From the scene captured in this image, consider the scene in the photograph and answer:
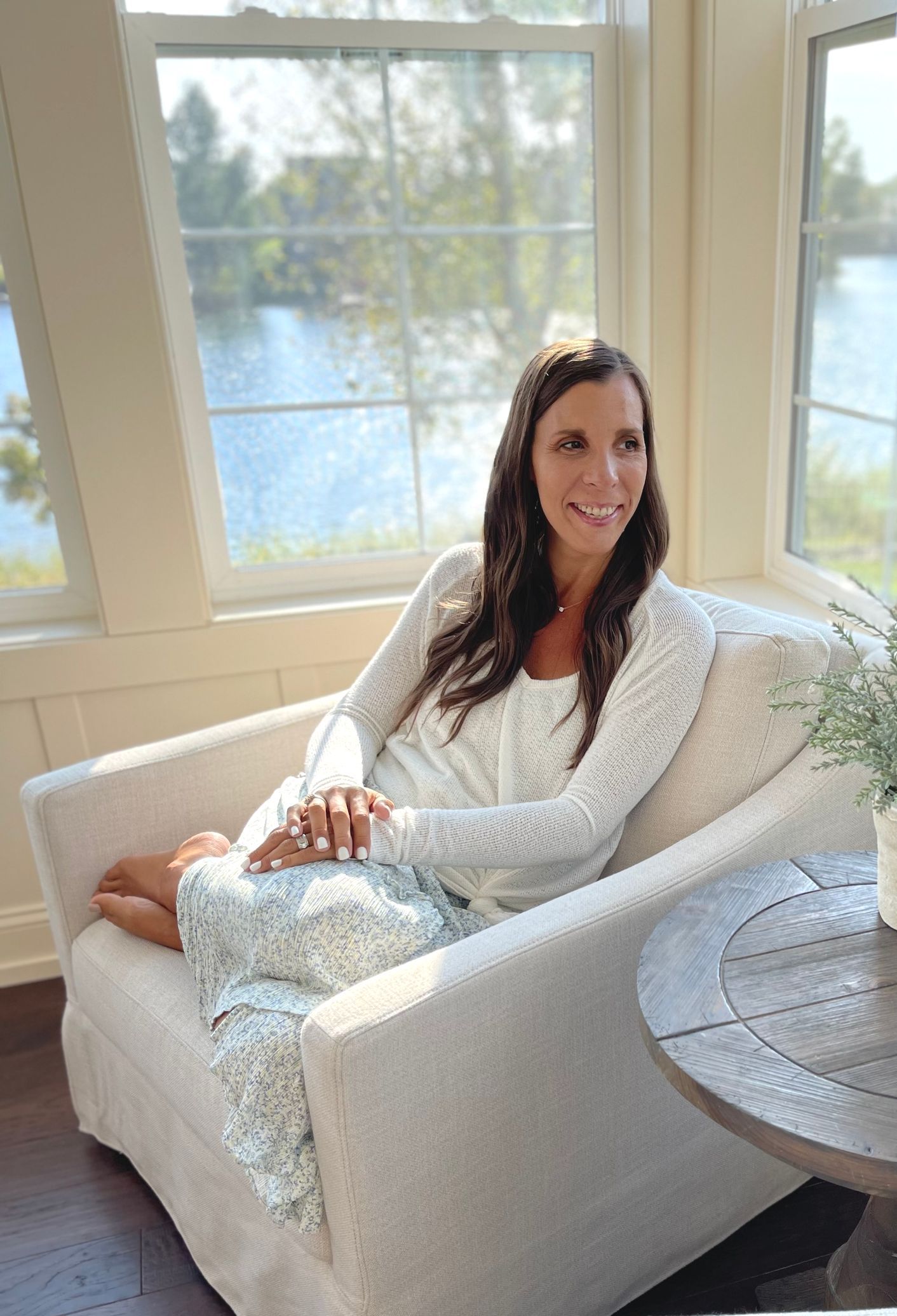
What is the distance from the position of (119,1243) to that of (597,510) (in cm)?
140

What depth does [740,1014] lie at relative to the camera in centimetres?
107

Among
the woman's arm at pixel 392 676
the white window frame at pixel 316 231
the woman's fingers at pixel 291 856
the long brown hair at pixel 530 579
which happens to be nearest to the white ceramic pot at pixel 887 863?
the long brown hair at pixel 530 579

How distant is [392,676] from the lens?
1.77 m

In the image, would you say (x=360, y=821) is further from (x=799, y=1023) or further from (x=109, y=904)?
(x=799, y=1023)

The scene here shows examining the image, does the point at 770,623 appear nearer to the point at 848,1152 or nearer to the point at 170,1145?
the point at 848,1152

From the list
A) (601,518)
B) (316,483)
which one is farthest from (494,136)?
(601,518)

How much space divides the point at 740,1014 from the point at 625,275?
177cm

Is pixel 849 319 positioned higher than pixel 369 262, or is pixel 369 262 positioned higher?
pixel 369 262

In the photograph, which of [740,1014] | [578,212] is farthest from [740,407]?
[740,1014]

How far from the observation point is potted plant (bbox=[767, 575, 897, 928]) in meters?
1.08

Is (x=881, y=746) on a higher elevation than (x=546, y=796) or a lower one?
higher

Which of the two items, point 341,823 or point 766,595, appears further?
point 766,595

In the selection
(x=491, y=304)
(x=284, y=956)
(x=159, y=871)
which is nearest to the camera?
(x=284, y=956)

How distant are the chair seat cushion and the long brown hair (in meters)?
0.57
